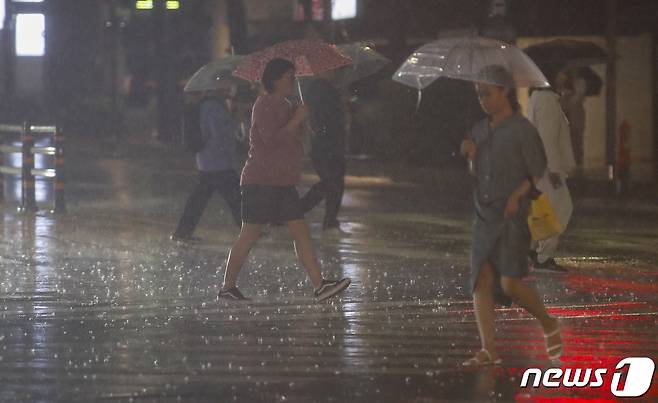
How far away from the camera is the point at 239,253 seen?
12.6 metres

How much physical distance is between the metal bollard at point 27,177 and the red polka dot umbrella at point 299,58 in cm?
853

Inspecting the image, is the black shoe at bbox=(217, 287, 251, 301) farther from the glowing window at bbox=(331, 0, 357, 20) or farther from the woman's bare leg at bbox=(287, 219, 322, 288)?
the glowing window at bbox=(331, 0, 357, 20)

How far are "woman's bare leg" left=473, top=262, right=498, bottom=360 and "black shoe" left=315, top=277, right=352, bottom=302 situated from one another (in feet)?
9.19

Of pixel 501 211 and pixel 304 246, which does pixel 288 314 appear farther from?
pixel 501 211

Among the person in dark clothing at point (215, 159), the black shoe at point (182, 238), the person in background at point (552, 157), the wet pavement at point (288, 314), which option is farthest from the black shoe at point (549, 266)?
the black shoe at point (182, 238)

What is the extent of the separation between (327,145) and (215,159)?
171 centimetres

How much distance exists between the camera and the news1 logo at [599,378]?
8820 millimetres

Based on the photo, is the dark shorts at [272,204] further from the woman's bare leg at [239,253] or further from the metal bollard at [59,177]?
the metal bollard at [59,177]

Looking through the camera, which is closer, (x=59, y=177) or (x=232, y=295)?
(x=232, y=295)

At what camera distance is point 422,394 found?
339 inches

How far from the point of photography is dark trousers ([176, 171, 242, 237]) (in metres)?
17.4

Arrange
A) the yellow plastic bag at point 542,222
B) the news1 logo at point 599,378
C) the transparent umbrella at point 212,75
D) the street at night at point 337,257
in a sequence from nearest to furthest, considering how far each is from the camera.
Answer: the news1 logo at point 599,378 < the street at night at point 337,257 < the yellow plastic bag at point 542,222 < the transparent umbrella at point 212,75

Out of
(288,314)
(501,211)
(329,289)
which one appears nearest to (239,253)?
(329,289)

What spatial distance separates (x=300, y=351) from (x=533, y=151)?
1.86 metres
